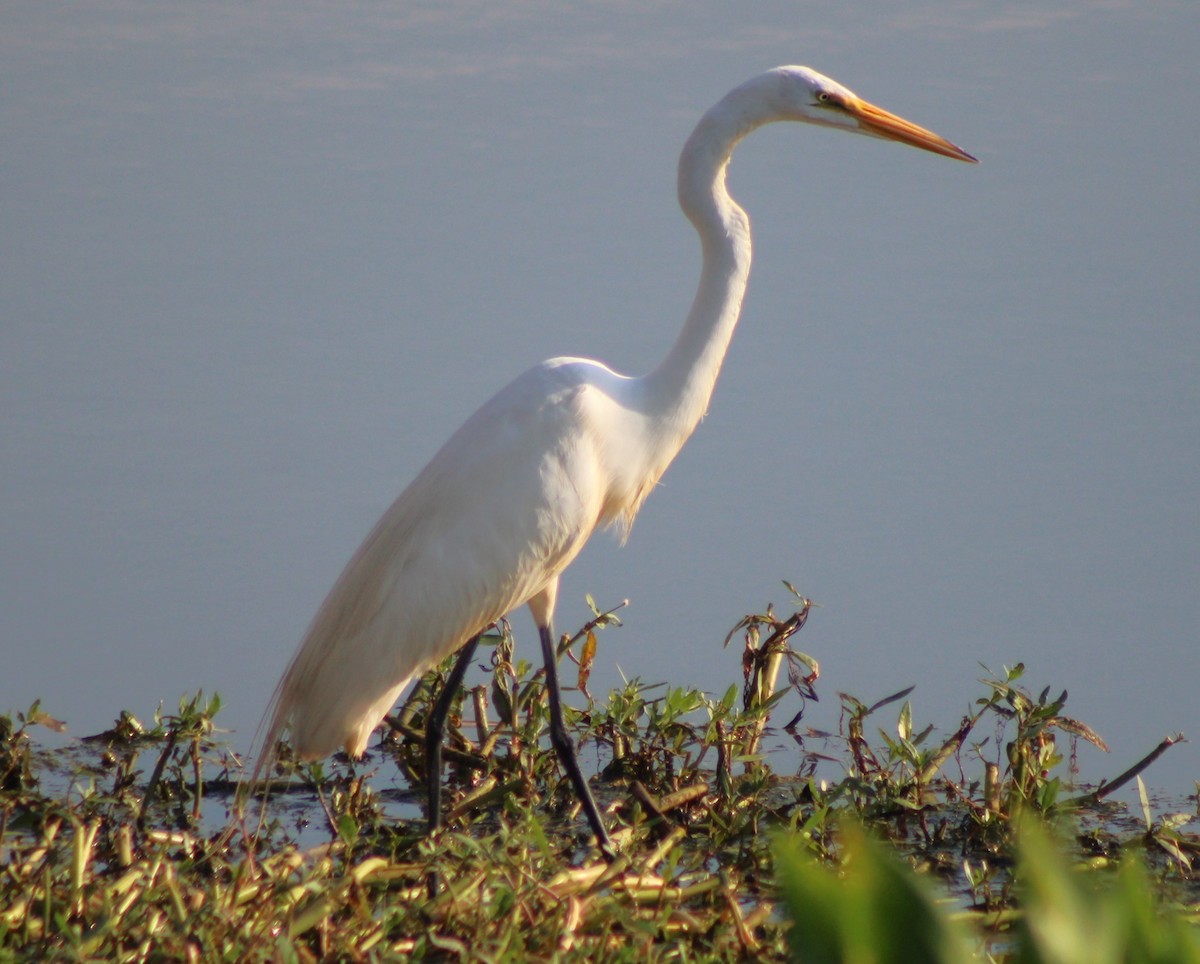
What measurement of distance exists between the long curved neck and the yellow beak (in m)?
0.24

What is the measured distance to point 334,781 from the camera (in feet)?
10.3

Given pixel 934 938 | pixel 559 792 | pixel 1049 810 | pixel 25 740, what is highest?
pixel 25 740

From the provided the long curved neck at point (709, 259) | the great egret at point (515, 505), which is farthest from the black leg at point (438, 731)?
the long curved neck at point (709, 259)

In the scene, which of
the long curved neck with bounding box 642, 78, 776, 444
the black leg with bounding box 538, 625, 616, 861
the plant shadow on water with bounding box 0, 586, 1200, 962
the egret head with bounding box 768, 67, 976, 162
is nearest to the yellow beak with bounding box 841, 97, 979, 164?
the egret head with bounding box 768, 67, 976, 162

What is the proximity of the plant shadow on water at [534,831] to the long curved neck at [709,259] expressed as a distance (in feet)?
1.55

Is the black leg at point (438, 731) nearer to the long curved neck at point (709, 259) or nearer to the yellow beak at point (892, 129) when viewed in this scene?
the long curved neck at point (709, 259)

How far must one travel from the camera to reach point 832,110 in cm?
310

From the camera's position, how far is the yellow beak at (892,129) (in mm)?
3150

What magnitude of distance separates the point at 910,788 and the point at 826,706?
2.59 feet

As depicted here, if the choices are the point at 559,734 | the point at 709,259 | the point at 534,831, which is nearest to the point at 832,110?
the point at 709,259

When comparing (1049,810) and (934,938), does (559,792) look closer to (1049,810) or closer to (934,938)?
(1049,810)

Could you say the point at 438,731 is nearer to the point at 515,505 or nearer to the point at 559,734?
the point at 559,734

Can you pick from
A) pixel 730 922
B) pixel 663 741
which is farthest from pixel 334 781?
pixel 730 922

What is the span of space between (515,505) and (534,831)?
830 mm
